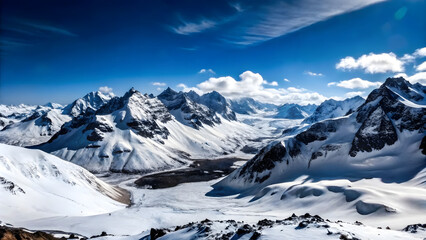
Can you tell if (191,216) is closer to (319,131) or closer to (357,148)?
(357,148)

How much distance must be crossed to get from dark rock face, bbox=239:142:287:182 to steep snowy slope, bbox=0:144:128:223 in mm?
72622

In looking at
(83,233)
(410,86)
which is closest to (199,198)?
(83,233)

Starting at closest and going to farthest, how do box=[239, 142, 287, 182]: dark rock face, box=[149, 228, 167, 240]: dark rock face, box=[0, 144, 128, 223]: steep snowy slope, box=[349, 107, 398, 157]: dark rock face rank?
box=[149, 228, 167, 240]: dark rock face < box=[0, 144, 128, 223]: steep snowy slope < box=[349, 107, 398, 157]: dark rock face < box=[239, 142, 287, 182]: dark rock face

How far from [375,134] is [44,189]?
157 metres

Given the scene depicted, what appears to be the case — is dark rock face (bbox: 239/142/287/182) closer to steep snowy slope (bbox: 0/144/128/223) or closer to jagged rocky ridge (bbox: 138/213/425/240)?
steep snowy slope (bbox: 0/144/128/223)

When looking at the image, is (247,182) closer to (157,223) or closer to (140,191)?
(140,191)

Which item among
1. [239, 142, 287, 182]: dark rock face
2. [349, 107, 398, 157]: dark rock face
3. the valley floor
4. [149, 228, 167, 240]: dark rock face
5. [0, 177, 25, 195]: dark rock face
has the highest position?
[349, 107, 398, 157]: dark rock face

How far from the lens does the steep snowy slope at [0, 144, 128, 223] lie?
81250 mm

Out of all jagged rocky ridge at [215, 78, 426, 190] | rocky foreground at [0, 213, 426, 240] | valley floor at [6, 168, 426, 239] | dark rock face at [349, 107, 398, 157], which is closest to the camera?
rocky foreground at [0, 213, 426, 240]

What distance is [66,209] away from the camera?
Answer: 89500 mm

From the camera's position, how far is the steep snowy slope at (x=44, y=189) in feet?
267

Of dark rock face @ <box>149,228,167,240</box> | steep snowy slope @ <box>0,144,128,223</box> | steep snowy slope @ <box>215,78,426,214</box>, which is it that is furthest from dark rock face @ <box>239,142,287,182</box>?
dark rock face @ <box>149,228,167,240</box>

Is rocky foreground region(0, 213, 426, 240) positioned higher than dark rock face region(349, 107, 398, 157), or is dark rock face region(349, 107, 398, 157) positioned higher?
dark rock face region(349, 107, 398, 157)

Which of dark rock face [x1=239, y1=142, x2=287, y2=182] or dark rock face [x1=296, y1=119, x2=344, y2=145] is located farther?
dark rock face [x1=296, y1=119, x2=344, y2=145]
